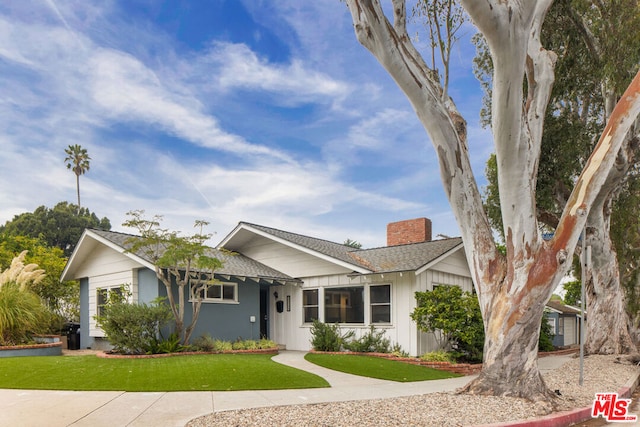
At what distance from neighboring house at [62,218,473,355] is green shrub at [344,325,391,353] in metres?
0.28

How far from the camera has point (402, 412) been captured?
278 inches

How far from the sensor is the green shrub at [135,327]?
1345 cm

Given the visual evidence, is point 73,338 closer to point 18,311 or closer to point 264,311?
point 18,311

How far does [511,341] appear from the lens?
336 inches

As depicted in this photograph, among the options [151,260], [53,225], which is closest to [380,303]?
[151,260]

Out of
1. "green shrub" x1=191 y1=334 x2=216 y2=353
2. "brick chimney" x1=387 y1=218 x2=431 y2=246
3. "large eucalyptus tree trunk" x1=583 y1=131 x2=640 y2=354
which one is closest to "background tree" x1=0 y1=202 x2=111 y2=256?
"brick chimney" x1=387 y1=218 x2=431 y2=246

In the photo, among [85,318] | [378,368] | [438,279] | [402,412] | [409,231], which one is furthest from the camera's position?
[409,231]

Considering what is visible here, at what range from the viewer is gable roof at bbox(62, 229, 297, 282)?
15.6m

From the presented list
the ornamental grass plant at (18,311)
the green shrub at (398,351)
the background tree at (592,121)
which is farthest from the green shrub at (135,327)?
→ the background tree at (592,121)

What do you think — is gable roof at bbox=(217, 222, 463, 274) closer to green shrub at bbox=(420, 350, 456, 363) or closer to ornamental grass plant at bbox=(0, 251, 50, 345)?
green shrub at bbox=(420, 350, 456, 363)

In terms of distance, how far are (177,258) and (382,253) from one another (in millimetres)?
7713

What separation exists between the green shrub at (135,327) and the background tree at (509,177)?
8.82 meters

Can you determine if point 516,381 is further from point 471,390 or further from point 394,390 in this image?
point 394,390

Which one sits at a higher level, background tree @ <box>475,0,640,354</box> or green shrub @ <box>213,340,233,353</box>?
background tree @ <box>475,0,640,354</box>
